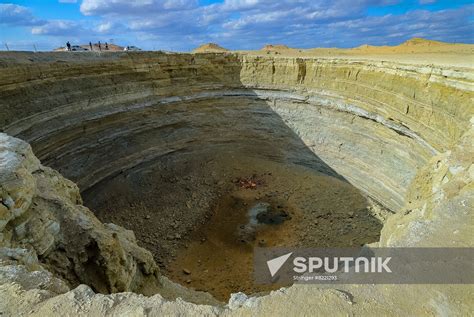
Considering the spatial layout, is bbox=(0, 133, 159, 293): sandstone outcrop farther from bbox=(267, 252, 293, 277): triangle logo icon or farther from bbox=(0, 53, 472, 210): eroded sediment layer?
bbox=(0, 53, 472, 210): eroded sediment layer

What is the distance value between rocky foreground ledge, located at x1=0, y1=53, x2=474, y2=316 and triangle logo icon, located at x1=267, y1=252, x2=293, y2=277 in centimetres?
437

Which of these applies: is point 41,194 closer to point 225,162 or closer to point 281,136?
point 225,162

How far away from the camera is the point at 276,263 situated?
12.0 meters

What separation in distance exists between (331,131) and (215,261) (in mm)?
8948

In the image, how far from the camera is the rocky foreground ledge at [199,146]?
376cm

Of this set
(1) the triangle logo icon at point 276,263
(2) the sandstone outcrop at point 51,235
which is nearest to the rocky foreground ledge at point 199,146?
(2) the sandstone outcrop at point 51,235

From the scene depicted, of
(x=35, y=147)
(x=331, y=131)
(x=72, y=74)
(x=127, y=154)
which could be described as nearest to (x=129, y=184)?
A: (x=127, y=154)

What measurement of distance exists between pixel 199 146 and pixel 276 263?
8.54 m

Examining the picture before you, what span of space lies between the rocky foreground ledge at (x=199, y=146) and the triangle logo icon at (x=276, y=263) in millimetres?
4366

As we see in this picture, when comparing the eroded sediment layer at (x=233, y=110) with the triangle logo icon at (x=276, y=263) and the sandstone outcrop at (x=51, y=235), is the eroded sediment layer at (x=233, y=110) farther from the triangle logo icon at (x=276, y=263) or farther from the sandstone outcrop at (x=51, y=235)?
the sandstone outcrop at (x=51, y=235)

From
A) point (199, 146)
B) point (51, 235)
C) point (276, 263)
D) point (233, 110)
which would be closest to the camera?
point (51, 235)

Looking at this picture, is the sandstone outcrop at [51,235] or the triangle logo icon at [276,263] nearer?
the sandstone outcrop at [51,235]

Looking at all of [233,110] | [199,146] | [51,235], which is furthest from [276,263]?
[233,110]

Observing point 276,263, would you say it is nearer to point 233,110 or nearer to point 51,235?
point 51,235
